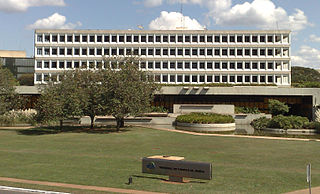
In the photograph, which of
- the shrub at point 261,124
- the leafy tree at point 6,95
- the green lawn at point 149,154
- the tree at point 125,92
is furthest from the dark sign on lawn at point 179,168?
the shrub at point 261,124

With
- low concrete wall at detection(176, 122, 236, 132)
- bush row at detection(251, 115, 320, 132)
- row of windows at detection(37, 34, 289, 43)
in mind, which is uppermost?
row of windows at detection(37, 34, 289, 43)

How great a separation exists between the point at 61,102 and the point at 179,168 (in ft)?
77.1

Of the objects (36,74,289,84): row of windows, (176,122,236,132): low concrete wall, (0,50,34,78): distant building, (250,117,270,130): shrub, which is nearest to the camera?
(176,122,236,132): low concrete wall

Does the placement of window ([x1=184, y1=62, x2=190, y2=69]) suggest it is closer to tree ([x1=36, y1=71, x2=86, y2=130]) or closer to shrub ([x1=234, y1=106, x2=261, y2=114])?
shrub ([x1=234, y1=106, x2=261, y2=114])

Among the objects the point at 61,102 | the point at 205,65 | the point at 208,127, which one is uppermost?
the point at 205,65

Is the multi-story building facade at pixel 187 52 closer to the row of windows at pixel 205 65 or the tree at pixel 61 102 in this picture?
the row of windows at pixel 205 65

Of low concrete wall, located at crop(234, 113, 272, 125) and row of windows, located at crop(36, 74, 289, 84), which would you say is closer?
low concrete wall, located at crop(234, 113, 272, 125)

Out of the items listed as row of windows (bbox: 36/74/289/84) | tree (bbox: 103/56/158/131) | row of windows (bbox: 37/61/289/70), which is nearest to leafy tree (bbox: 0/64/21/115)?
tree (bbox: 103/56/158/131)

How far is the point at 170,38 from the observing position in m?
73.2

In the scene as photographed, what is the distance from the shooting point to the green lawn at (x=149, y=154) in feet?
49.0

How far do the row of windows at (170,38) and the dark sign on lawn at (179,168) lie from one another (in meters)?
59.4

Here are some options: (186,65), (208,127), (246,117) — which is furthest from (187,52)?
(208,127)

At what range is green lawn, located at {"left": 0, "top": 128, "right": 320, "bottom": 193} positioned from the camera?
14.9 m

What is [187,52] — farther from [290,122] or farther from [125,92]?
[125,92]
